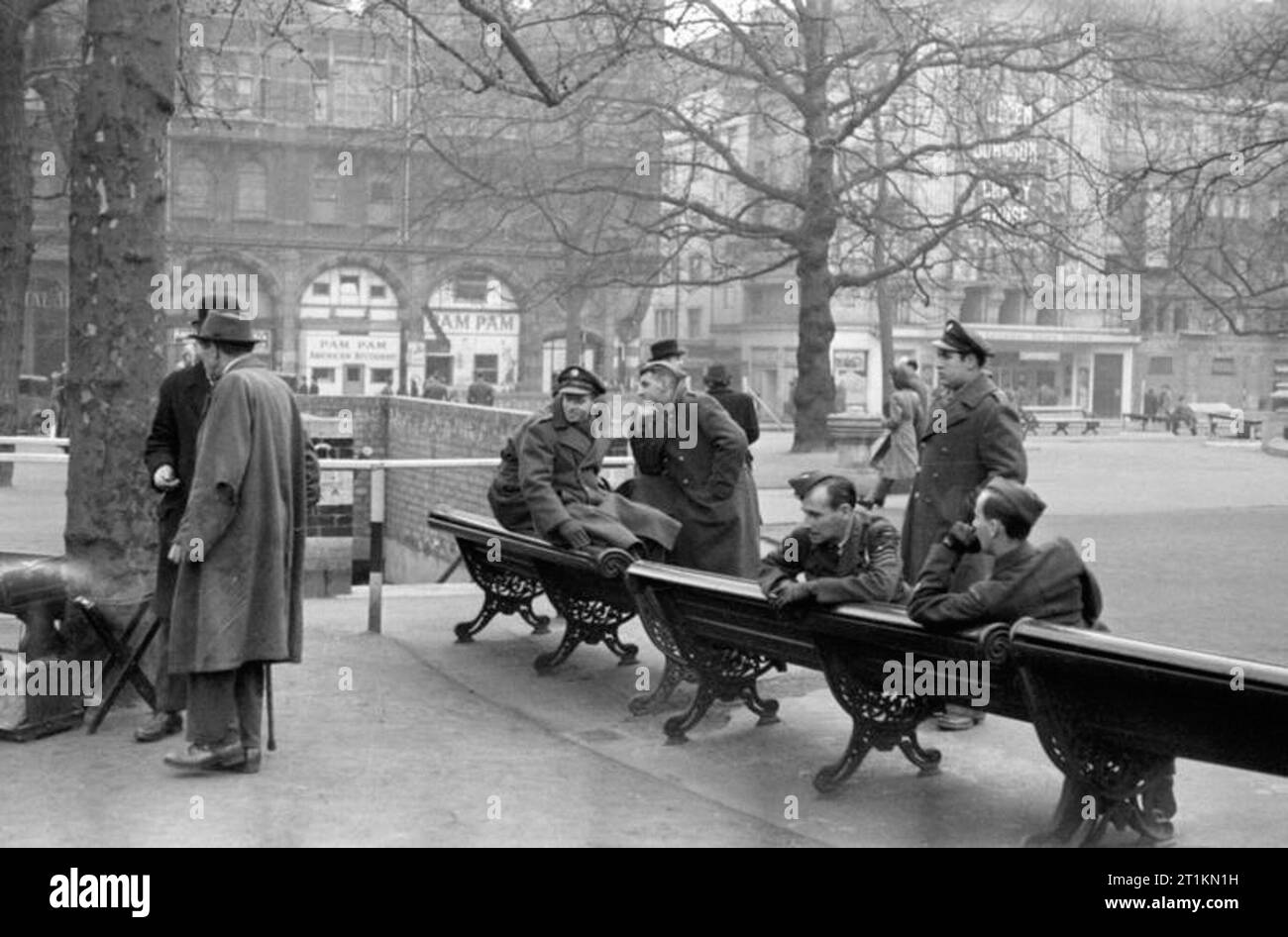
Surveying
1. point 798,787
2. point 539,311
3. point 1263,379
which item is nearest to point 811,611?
point 798,787

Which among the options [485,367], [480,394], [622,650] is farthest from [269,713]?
[485,367]

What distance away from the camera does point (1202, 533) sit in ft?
58.0

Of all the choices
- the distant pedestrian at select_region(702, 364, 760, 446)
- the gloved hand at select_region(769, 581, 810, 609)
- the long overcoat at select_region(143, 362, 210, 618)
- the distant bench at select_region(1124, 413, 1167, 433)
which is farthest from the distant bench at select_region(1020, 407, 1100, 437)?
the gloved hand at select_region(769, 581, 810, 609)

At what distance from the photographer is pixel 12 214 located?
21.2 m

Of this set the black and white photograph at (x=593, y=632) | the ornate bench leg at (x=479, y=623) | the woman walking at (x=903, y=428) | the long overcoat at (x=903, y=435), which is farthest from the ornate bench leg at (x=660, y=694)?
the long overcoat at (x=903, y=435)

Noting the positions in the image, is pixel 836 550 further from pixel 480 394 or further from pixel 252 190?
pixel 252 190

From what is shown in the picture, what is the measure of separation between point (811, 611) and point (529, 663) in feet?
10.6

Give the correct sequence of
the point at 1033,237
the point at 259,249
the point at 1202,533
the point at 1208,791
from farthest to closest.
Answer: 1. the point at 259,249
2. the point at 1033,237
3. the point at 1202,533
4. the point at 1208,791

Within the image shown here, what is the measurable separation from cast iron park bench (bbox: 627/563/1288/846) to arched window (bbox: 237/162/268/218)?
2156 inches

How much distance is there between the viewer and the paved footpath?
626 centimetres

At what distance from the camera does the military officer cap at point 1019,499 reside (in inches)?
247

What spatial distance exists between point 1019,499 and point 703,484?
2.78 meters
